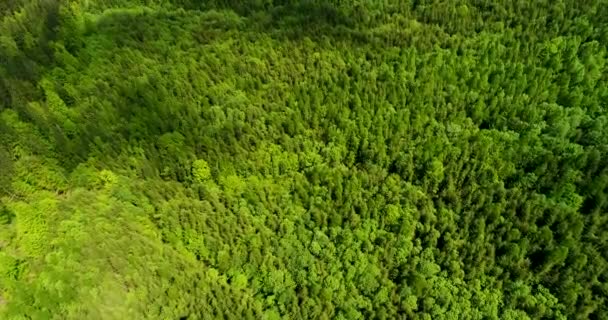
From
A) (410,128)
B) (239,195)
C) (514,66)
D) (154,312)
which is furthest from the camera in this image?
(514,66)

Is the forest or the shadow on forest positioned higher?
the shadow on forest

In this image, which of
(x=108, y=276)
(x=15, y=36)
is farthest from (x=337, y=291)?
(x=15, y=36)

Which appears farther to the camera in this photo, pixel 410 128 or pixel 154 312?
pixel 410 128

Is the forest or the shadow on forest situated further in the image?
the shadow on forest

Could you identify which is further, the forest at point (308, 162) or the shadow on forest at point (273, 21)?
the shadow on forest at point (273, 21)

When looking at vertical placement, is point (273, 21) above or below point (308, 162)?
above

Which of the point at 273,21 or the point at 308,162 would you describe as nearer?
the point at 308,162

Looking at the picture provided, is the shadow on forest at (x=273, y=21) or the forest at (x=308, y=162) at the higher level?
the shadow on forest at (x=273, y=21)

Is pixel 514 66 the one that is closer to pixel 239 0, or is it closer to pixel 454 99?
pixel 454 99
